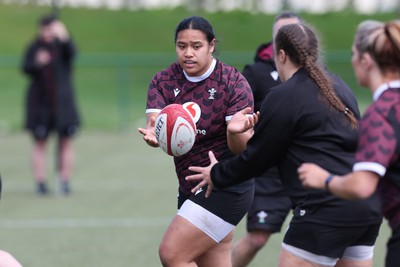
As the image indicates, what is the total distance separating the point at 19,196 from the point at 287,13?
19.2ft

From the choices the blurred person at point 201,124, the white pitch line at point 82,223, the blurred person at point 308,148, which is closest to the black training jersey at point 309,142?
the blurred person at point 308,148

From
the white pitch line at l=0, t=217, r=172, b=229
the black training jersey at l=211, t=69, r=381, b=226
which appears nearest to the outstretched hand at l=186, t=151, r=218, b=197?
the black training jersey at l=211, t=69, r=381, b=226

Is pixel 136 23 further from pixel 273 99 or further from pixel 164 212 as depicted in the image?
pixel 273 99

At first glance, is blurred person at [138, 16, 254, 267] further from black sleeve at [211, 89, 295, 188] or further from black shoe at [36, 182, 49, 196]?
black shoe at [36, 182, 49, 196]

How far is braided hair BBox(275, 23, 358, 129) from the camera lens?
14.1ft

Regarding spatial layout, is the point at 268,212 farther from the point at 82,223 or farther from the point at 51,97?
the point at 51,97

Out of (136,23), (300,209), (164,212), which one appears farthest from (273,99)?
(136,23)

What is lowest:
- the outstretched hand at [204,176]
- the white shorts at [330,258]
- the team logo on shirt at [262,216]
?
the team logo on shirt at [262,216]

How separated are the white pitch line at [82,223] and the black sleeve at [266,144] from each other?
4.47m

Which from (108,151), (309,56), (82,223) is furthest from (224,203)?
(108,151)

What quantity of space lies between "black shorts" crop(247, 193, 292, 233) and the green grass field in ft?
2.98

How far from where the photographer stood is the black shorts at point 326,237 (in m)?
4.25

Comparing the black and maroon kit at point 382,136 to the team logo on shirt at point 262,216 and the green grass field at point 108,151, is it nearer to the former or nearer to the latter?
the green grass field at point 108,151

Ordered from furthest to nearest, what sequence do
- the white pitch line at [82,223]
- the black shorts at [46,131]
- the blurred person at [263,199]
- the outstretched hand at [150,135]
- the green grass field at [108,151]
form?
the black shorts at [46,131] < the white pitch line at [82,223] < the green grass field at [108,151] < the blurred person at [263,199] < the outstretched hand at [150,135]
